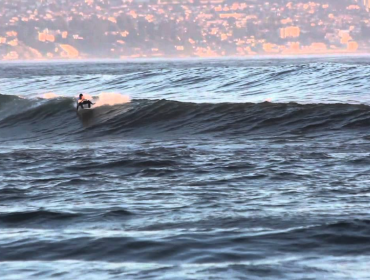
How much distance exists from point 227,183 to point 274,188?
1.15m

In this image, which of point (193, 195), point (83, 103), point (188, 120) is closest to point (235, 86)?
point (83, 103)

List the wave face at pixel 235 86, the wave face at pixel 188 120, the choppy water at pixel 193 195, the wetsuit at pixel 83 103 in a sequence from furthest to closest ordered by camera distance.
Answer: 1. the wave face at pixel 235 86
2. the wetsuit at pixel 83 103
3. the wave face at pixel 188 120
4. the choppy water at pixel 193 195

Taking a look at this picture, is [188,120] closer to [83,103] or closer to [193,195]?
[83,103]

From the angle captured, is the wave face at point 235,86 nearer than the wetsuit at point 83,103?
No

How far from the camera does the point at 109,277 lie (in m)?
10.6

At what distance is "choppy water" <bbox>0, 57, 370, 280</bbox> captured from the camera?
36.7 ft

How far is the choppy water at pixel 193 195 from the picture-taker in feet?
36.7

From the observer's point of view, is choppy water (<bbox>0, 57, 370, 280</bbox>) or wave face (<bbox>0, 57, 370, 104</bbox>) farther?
wave face (<bbox>0, 57, 370, 104</bbox>)

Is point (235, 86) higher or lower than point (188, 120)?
lower

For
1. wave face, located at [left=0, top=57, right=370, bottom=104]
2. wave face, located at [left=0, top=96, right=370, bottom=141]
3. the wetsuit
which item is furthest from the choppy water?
wave face, located at [left=0, top=57, right=370, bottom=104]

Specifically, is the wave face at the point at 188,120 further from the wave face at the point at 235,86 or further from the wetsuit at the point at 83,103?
the wave face at the point at 235,86

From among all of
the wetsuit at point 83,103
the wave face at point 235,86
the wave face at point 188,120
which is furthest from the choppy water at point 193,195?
the wave face at point 235,86

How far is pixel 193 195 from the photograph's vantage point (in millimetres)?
15672

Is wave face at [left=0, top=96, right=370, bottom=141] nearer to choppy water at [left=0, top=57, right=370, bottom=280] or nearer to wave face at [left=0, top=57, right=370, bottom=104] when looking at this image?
choppy water at [left=0, top=57, right=370, bottom=280]
